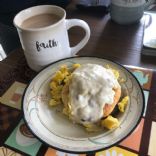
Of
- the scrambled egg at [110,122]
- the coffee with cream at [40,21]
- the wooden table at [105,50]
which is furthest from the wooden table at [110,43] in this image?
the scrambled egg at [110,122]

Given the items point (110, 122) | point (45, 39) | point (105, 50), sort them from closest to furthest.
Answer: point (110, 122), point (45, 39), point (105, 50)

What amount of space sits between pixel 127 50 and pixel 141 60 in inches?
1.9

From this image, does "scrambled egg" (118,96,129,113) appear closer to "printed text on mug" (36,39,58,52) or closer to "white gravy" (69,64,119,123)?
"white gravy" (69,64,119,123)

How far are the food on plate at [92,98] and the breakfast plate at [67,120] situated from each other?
0.01 meters

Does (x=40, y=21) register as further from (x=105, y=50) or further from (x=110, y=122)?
(x=110, y=122)

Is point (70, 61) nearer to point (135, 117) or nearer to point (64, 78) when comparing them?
point (64, 78)

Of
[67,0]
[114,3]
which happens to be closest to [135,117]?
[114,3]

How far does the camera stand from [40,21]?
0.52 meters

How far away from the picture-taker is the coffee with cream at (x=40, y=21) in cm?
51

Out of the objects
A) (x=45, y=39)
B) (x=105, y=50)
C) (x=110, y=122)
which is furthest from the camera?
(x=105, y=50)

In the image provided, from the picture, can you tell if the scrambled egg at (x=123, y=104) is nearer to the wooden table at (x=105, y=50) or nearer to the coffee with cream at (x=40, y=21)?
the wooden table at (x=105, y=50)

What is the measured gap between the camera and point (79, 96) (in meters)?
0.38

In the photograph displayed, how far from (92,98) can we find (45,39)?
17 cm

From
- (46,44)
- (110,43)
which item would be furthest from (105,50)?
(46,44)
